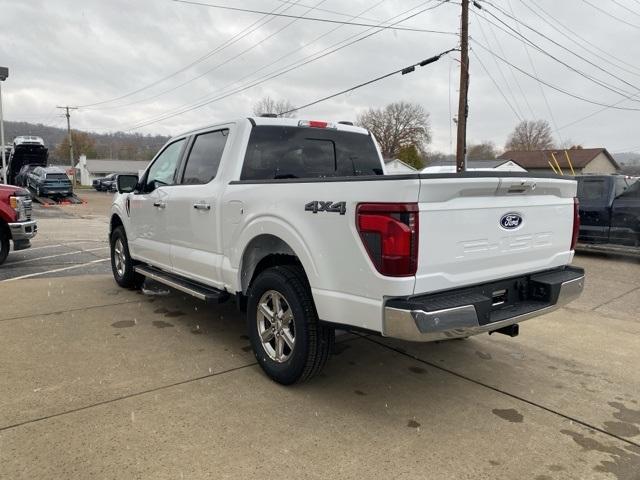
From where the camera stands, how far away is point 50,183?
90.4ft

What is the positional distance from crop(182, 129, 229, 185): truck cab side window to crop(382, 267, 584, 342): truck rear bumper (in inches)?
94.9

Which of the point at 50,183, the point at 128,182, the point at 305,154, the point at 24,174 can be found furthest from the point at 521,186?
the point at 24,174

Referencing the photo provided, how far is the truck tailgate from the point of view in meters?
2.92

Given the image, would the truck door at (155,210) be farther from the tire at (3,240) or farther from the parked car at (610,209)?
the parked car at (610,209)

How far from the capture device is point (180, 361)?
4.20m

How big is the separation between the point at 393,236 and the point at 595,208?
10.3m

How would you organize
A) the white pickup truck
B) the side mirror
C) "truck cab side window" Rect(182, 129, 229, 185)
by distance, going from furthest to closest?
the side mirror < "truck cab side window" Rect(182, 129, 229, 185) < the white pickup truck

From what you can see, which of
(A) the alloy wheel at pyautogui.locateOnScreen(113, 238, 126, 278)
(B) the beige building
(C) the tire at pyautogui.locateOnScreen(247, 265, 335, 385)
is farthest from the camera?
(B) the beige building

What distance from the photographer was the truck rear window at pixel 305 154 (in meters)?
4.42

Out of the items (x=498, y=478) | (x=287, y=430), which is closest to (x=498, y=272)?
(x=498, y=478)

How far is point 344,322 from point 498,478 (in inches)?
47.2

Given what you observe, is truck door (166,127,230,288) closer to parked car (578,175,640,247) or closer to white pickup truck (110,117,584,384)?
white pickup truck (110,117,584,384)

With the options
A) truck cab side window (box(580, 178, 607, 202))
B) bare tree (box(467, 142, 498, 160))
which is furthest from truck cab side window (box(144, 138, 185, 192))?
bare tree (box(467, 142, 498, 160))

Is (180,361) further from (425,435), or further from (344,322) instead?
(425,435)
